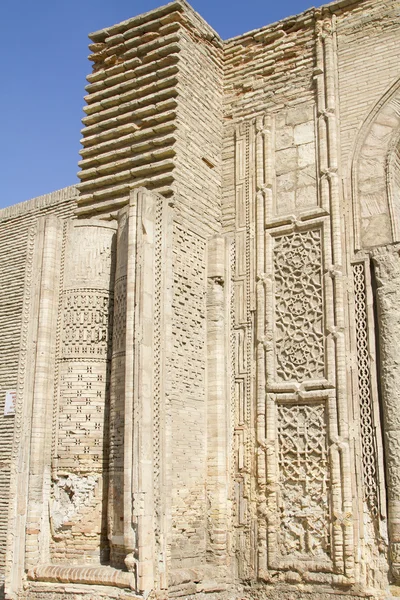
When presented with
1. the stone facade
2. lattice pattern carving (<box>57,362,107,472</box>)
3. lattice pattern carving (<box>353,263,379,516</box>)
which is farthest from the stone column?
lattice pattern carving (<box>57,362,107,472</box>)

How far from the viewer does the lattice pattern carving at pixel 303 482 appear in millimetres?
7027

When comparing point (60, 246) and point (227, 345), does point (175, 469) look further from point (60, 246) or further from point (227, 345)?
point (60, 246)

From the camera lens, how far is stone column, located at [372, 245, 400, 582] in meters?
6.68

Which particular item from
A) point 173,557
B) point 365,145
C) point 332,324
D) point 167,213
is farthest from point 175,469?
point 365,145

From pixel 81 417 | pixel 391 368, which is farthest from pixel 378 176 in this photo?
pixel 81 417

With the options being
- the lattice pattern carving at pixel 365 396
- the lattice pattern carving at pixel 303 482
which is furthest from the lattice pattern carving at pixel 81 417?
the lattice pattern carving at pixel 365 396

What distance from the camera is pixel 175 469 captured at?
23.3ft

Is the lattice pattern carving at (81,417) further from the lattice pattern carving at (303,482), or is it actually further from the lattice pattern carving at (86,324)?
the lattice pattern carving at (303,482)

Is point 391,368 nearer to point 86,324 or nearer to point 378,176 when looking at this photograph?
point 378,176

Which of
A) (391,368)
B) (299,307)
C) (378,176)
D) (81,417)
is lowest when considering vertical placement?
(81,417)

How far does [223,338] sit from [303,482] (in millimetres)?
1809

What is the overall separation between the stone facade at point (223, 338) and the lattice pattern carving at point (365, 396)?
2 centimetres

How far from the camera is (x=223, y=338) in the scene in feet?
26.3

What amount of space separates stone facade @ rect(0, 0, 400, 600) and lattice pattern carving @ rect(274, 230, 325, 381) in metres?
0.02
